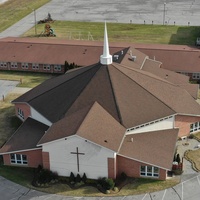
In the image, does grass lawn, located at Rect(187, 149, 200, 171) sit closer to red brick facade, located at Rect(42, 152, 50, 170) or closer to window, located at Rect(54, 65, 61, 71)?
red brick facade, located at Rect(42, 152, 50, 170)

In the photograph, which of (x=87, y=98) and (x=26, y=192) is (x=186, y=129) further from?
(x=26, y=192)

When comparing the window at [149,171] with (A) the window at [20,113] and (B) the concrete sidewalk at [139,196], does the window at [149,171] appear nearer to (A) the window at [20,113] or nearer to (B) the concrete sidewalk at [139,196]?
(B) the concrete sidewalk at [139,196]

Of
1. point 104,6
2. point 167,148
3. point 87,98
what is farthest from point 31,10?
point 167,148

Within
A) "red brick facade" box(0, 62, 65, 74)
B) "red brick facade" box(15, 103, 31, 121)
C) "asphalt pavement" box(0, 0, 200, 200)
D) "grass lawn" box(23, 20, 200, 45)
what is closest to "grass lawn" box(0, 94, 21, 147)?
"red brick facade" box(15, 103, 31, 121)

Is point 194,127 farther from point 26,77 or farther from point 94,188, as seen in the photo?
point 26,77

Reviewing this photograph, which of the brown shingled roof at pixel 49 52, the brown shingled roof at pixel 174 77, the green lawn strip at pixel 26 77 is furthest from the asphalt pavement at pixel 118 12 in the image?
the brown shingled roof at pixel 174 77

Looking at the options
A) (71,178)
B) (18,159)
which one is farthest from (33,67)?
(71,178)
